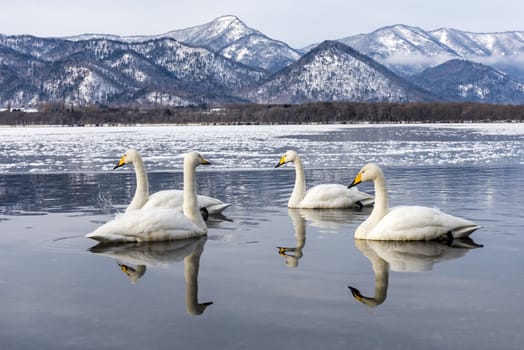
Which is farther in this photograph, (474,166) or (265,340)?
(474,166)

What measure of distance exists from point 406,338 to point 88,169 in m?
26.2

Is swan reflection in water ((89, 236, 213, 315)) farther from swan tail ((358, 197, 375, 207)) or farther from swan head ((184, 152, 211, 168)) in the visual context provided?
swan tail ((358, 197, 375, 207))

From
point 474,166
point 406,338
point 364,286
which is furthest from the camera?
point 474,166

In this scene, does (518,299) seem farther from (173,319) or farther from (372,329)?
(173,319)

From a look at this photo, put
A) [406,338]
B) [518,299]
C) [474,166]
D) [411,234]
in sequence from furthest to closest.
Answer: [474,166], [411,234], [518,299], [406,338]

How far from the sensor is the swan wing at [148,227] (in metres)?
12.2

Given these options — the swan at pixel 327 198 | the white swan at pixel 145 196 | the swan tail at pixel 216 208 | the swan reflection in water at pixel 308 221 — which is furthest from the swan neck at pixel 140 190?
the swan at pixel 327 198

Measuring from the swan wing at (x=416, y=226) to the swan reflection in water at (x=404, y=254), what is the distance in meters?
0.14

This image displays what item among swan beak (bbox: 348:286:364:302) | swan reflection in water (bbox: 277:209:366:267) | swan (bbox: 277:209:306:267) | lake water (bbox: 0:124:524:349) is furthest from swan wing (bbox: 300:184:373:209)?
swan beak (bbox: 348:286:364:302)

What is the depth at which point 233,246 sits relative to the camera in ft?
41.0

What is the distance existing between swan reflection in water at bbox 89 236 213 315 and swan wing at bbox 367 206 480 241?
10.4 ft

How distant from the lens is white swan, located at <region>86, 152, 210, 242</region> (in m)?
12.2

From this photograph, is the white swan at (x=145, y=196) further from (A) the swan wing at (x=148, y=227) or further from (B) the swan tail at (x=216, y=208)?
(A) the swan wing at (x=148, y=227)

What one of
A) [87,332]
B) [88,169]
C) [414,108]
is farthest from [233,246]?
[414,108]
